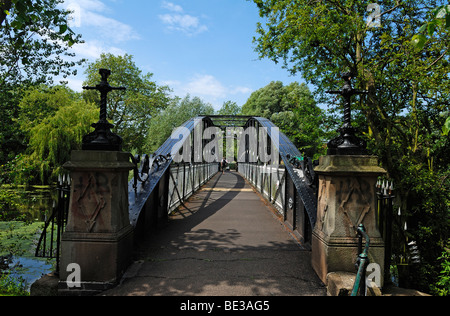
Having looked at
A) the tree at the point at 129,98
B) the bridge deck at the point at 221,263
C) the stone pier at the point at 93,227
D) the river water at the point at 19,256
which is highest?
the tree at the point at 129,98

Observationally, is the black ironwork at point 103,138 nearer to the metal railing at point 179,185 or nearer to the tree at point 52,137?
the metal railing at point 179,185

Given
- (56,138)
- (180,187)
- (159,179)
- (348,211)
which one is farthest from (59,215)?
(56,138)

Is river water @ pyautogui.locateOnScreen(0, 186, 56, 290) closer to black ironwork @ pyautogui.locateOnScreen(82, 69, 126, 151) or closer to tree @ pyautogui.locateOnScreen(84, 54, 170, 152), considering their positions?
black ironwork @ pyautogui.locateOnScreen(82, 69, 126, 151)

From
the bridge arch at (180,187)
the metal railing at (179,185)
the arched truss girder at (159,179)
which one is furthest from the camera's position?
the metal railing at (179,185)

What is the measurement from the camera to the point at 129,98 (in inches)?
1184

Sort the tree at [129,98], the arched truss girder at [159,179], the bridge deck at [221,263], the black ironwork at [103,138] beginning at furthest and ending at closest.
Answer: the tree at [129,98], the arched truss girder at [159,179], the black ironwork at [103,138], the bridge deck at [221,263]

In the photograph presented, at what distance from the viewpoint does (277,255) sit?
3896 millimetres

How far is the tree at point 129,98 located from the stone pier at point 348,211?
95.8ft

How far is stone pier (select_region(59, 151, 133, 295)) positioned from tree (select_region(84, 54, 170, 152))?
28.1 m

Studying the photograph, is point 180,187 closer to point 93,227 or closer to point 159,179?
point 159,179

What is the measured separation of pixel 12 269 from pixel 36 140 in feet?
45.8

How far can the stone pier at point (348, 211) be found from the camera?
9.87ft

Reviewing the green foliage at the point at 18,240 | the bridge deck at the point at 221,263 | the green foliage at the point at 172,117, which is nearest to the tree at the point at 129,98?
the green foliage at the point at 172,117

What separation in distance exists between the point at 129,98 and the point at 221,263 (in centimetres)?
2944
